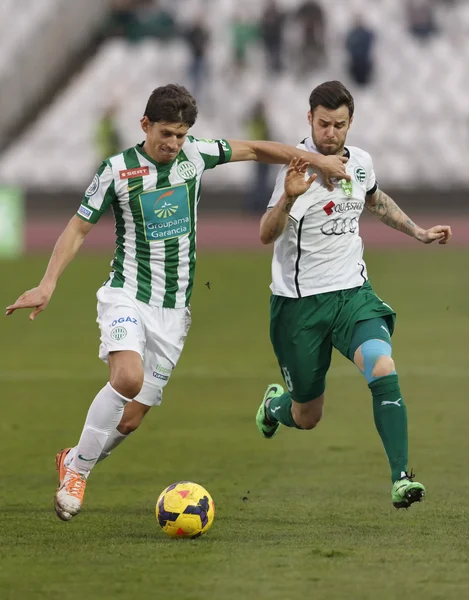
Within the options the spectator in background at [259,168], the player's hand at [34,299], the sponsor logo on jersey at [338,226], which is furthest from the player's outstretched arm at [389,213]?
the spectator in background at [259,168]

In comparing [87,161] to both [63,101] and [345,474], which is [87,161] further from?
[345,474]

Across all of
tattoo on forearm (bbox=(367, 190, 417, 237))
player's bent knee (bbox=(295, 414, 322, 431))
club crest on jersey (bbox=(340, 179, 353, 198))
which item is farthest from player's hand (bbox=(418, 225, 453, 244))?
player's bent knee (bbox=(295, 414, 322, 431))

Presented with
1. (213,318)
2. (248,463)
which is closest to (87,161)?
(213,318)

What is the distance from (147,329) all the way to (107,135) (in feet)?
74.3

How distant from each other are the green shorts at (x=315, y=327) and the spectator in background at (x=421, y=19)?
26348 millimetres

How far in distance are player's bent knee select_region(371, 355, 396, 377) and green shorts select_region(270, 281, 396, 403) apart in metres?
0.24

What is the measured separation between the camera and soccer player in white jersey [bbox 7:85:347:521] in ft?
22.0

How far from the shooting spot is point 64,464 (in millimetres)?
6879

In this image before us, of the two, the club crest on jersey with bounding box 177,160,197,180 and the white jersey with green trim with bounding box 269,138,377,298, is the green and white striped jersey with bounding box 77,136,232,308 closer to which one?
the club crest on jersey with bounding box 177,160,197,180

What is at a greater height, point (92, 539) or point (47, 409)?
point (92, 539)

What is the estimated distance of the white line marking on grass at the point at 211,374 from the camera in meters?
12.2

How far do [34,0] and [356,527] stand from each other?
28.1m

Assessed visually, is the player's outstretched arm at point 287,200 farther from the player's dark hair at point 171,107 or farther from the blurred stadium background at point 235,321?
the blurred stadium background at point 235,321

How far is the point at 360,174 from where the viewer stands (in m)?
7.23
